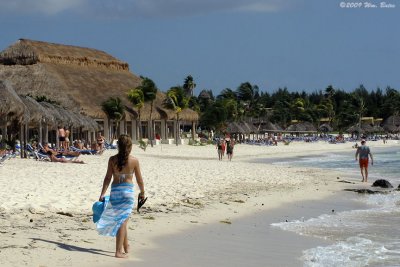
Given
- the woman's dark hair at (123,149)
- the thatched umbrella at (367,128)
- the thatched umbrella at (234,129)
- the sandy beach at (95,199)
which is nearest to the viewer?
the woman's dark hair at (123,149)

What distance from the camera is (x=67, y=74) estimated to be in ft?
149

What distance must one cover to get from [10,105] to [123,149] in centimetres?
1298

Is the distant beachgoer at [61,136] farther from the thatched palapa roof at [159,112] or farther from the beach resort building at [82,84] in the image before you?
the thatched palapa roof at [159,112]

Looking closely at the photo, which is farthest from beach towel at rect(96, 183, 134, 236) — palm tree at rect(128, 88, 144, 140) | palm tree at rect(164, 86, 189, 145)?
palm tree at rect(164, 86, 189, 145)

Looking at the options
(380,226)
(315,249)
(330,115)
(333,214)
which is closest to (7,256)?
(315,249)

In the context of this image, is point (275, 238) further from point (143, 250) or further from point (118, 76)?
point (118, 76)

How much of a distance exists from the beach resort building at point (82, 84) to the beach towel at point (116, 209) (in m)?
30.1

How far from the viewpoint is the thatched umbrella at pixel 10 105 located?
17.4 m

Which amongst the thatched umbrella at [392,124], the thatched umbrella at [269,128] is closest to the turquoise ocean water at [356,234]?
the thatched umbrella at [269,128]

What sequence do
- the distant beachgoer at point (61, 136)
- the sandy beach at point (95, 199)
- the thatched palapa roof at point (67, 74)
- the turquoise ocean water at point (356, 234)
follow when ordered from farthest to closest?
the thatched palapa roof at point (67, 74)
the distant beachgoer at point (61, 136)
the turquoise ocean water at point (356, 234)
the sandy beach at point (95, 199)

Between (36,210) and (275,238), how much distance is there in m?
3.08

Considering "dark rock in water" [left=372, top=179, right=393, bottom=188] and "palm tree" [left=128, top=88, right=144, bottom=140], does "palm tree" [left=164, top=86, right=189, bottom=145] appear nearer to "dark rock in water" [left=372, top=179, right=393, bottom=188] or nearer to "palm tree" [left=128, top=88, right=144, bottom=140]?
"palm tree" [left=128, top=88, right=144, bottom=140]

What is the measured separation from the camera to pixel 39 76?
140 feet

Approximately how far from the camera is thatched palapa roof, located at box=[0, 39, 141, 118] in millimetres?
40906
